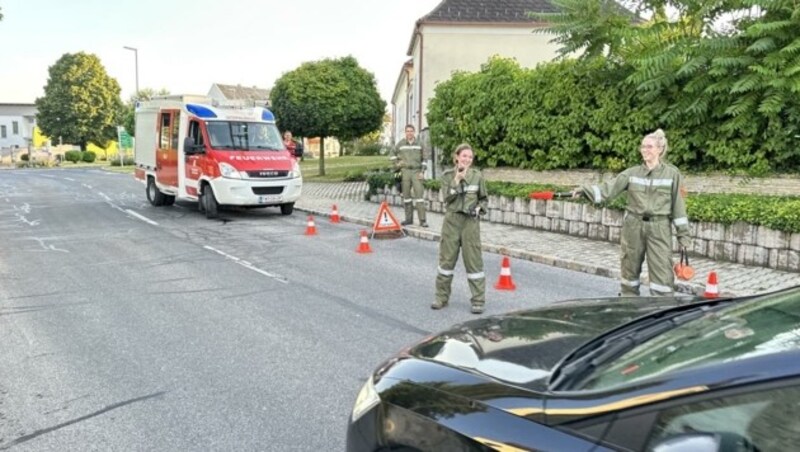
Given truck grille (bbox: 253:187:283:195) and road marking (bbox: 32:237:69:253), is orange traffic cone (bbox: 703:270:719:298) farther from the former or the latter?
truck grille (bbox: 253:187:283:195)

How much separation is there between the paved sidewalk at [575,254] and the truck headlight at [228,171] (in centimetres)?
236

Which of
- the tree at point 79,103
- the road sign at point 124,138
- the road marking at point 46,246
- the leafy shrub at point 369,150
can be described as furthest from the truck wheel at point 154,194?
the tree at point 79,103

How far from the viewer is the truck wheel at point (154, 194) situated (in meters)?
17.8

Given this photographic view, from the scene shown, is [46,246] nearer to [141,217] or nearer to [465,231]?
[141,217]

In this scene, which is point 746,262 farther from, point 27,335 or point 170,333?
point 27,335

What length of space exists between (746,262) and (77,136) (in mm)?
77174

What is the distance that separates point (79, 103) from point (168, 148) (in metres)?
64.4

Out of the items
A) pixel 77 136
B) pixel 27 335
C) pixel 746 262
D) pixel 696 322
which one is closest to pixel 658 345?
pixel 696 322

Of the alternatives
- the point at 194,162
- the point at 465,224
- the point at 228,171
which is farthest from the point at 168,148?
the point at 465,224

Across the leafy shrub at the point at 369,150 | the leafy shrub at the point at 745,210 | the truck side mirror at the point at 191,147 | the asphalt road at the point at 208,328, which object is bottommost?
the asphalt road at the point at 208,328

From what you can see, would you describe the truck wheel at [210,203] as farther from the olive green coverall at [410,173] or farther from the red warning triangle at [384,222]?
the red warning triangle at [384,222]

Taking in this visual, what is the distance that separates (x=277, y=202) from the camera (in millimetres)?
15102

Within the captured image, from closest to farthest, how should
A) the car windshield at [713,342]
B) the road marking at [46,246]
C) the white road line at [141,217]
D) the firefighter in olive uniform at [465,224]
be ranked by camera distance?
the car windshield at [713,342] < the firefighter in olive uniform at [465,224] < the road marking at [46,246] < the white road line at [141,217]

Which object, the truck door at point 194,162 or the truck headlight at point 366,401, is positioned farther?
the truck door at point 194,162
